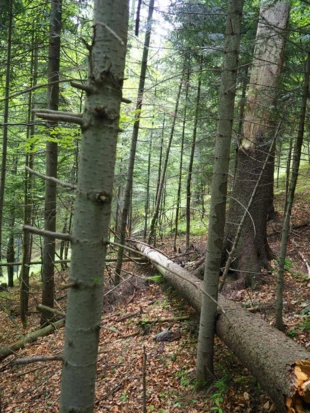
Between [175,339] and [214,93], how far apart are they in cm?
668

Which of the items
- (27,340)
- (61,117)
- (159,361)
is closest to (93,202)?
(61,117)

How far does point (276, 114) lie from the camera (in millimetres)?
4539

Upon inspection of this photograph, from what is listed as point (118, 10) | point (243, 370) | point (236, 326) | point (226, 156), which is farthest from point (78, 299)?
point (243, 370)

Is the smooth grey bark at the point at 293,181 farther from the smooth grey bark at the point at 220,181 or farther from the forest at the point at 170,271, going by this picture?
the smooth grey bark at the point at 220,181

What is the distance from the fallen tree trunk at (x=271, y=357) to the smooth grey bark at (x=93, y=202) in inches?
21.5

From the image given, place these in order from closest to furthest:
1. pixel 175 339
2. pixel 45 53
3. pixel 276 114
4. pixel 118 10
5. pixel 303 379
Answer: pixel 118 10
pixel 303 379
pixel 276 114
pixel 175 339
pixel 45 53

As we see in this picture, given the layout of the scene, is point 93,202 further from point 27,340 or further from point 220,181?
point 27,340

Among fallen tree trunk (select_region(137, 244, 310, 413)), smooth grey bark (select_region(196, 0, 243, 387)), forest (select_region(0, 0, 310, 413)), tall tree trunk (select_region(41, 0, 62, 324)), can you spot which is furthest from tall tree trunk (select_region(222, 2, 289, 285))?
tall tree trunk (select_region(41, 0, 62, 324))

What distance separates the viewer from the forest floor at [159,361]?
3533 mm

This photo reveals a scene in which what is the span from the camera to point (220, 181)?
3.32 meters

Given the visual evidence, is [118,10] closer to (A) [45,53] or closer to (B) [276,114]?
(B) [276,114]

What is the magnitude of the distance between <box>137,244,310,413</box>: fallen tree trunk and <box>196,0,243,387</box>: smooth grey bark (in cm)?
32

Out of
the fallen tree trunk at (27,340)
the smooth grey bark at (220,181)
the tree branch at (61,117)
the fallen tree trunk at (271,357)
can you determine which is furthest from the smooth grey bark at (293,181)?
the fallen tree trunk at (27,340)

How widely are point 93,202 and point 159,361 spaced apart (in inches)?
158
